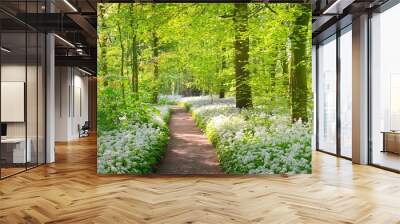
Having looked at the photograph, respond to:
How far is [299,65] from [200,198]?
3129 millimetres

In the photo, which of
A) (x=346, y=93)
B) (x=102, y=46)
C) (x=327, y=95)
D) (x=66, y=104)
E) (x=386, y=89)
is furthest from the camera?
(x=66, y=104)

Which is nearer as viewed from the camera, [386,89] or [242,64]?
[242,64]

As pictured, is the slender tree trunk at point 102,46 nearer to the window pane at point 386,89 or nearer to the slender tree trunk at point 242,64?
the slender tree trunk at point 242,64

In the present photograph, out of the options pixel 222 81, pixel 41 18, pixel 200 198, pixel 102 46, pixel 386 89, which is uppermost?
pixel 41 18

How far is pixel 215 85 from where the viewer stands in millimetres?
7320

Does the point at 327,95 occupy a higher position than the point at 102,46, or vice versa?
the point at 102,46

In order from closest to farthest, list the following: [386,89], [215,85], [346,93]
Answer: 1. [215,85]
2. [386,89]
3. [346,93]

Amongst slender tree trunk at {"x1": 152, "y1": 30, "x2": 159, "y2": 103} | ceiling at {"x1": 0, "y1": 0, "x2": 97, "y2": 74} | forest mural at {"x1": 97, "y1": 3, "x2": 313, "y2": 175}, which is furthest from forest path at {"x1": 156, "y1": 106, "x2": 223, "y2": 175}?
ceiling at {"x1": 0, "y1": 0, "x2": 97, "y2": 74}

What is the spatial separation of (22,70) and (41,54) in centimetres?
98

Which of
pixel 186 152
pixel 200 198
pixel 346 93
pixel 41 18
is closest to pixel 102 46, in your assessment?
pixel 41 18

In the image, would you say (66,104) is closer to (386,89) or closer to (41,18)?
(41,18)

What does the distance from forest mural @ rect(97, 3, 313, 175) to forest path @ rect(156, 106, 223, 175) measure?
17mm

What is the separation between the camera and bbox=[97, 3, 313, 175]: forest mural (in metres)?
7.25

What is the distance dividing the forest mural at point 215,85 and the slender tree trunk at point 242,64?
2 cm
